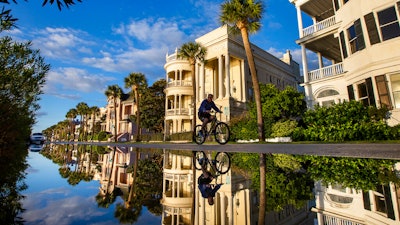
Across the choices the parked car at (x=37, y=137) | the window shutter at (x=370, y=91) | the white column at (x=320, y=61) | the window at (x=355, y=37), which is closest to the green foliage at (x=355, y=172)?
the window shutter at (x=370, y=91)

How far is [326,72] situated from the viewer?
18.5 m

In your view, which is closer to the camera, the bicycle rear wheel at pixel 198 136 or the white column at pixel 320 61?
the bicycle rear wheel at pixel 198 136

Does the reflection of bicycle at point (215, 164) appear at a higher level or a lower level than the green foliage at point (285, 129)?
lower

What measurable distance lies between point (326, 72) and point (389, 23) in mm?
5531

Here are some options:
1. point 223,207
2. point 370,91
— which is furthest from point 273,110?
point 223,207

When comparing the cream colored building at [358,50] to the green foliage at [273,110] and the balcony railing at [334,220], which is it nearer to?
the green foliage at [273,110]

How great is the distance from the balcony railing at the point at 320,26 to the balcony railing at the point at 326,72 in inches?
136

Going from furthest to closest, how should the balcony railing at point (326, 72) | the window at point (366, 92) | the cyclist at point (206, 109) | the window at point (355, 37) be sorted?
the balcony railing at point (326, 72)
the window at point (355, 37)
the window at point (366, 92)
the cyclist at point (206, 109)

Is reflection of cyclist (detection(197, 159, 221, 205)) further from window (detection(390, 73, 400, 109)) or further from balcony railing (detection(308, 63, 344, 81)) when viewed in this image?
balcony railing (detection(308, 63, 344, 81))

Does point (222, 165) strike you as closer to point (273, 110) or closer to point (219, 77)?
point (273, 110)

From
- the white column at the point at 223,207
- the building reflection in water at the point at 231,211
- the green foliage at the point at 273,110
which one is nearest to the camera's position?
the building reflection in water at the point at 231,211

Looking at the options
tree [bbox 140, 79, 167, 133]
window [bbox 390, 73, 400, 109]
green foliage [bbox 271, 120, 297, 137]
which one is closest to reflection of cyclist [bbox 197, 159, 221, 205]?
green foliage [bbox 271, 120, 297, 137]

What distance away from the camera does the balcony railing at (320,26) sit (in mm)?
18230

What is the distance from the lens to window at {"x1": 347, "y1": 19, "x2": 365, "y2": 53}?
14.8 m
